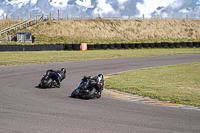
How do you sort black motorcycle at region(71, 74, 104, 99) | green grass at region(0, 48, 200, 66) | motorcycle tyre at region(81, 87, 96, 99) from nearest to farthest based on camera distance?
1. motorcycle tyre at region(81, 87, 96, 99)
2. black motorcycle at region(71, 74, 104, 99)
3. green grass at region(0, 48, 200, 66)

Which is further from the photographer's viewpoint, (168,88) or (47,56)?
(47,56)

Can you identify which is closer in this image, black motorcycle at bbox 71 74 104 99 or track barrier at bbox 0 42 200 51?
black motorcycle at bbox 71 74 104 99

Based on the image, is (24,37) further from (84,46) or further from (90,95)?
(90,95)

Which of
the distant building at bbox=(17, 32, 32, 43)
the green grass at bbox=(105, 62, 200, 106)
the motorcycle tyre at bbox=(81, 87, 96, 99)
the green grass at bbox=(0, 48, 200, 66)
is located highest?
the distant building at bbox=(17, 32, 32, 43)

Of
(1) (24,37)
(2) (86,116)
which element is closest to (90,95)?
(2) (86,116)

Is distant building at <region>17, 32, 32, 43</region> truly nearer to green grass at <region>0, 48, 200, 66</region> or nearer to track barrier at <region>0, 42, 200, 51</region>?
track barrier at <region>0, 42, 200, 51</region>

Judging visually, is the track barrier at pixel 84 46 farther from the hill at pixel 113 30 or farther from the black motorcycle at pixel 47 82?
the black motorcycle at pixel 47 82

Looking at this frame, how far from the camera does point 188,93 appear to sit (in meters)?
9.44

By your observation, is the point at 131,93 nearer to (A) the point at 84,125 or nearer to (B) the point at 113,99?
(B) the point at 113,99

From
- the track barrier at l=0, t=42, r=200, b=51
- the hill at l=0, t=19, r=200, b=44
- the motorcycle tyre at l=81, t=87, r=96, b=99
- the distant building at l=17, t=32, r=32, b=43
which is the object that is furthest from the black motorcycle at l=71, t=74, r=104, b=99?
the distant building at l=17, t=32, r=32, b=43

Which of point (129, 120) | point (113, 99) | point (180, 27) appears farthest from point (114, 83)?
point (180, 27)

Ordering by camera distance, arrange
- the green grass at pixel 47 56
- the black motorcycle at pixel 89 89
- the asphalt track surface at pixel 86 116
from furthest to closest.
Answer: the green grass at pixel 47 56 → the black motorcycle at pixel 89 89 → the asphalt track surface at pixel 86 116

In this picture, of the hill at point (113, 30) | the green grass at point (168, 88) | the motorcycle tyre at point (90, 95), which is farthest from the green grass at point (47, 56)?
the hill at point (113, 30)

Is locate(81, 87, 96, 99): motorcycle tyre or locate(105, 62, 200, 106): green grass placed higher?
locate(81, 87, 96, 99): motorcycle tyre
